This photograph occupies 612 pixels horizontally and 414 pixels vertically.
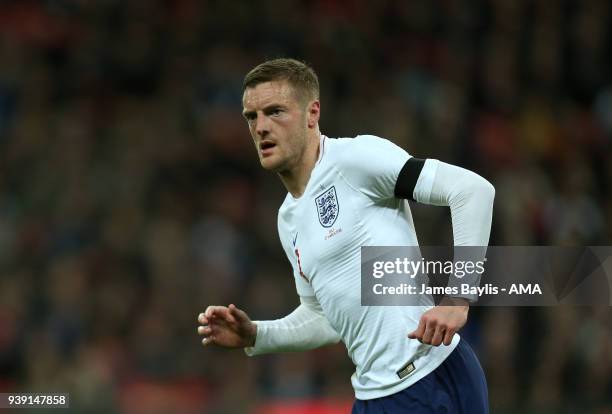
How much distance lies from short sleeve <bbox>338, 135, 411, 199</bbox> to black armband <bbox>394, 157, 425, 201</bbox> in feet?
0.05

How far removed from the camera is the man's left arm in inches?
127

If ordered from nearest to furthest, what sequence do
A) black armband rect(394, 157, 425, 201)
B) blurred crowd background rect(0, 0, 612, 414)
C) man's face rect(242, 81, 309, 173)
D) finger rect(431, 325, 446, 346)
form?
finger rect(431, 325, 446, 346), black armband rect(394, 157, 425, 201), man's face rect(242, 81, 309, 173), blurred crowd background rect(0, 0, 612, 414)

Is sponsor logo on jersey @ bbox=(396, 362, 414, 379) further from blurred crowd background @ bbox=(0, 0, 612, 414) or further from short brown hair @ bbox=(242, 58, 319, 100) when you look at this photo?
blurred crowd background @ bbox=(0, 0, 612, 414)

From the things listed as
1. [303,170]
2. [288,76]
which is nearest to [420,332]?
[303,170]

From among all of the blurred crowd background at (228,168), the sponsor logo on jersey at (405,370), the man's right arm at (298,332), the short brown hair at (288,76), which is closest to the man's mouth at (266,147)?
the short brown hair at (288,76)

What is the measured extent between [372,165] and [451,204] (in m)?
0.32

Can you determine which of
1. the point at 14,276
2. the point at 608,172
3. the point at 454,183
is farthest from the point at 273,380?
the point at 454,183

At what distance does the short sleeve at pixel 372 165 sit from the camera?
3.53 meters

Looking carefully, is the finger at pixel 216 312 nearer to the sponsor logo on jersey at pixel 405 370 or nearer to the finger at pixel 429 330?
the sponsor logo on jersey at pixel 405 370

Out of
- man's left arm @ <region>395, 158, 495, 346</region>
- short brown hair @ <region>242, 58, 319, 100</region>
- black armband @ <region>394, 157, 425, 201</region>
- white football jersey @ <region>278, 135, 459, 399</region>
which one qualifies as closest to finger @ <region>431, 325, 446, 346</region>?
man's left arm @ <region>395, 158, 495, 346</region>

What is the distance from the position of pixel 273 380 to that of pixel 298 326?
136 inches

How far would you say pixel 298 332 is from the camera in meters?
4.18

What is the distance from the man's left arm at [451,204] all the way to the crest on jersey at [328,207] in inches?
9.9

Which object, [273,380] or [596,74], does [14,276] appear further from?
[596,74]
